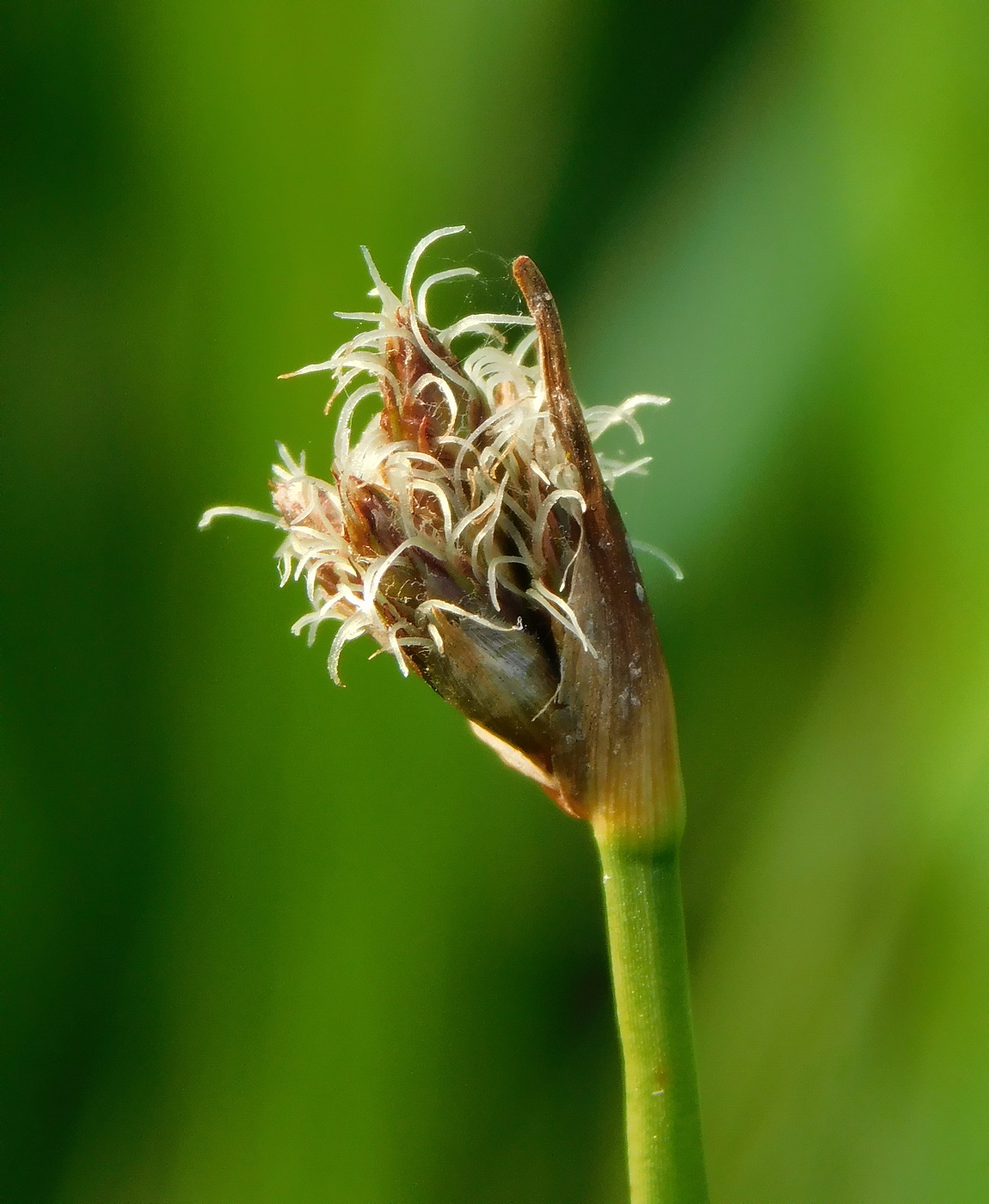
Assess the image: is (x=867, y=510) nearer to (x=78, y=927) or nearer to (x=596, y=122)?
(x=596, y=122)

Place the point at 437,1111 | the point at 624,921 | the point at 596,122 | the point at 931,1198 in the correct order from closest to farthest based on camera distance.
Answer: the point at 624,921 → the point at 931,1198 → the point at 437,1111 → the point at 596,122

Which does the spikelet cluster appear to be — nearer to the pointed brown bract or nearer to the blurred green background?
the pointed brown bract

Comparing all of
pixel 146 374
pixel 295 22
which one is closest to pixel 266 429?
pixel 146 374

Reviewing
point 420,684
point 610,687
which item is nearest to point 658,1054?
point 610,687

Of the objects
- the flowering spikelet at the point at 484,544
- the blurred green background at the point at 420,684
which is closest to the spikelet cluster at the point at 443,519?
the flowering spikelet at the point at 484,544

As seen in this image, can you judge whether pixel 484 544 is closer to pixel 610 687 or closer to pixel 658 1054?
pixel 610 687
